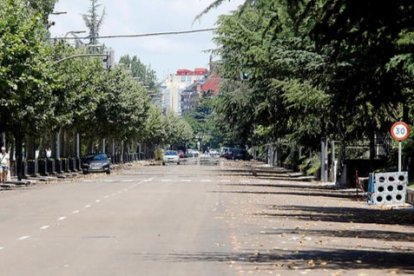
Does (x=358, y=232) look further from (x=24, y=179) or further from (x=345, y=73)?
(x=24, y=179)

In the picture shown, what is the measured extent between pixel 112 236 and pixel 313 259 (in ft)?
18.4

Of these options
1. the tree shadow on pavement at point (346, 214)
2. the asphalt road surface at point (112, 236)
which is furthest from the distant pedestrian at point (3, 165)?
the tree shadow on pavement at point (346, 214)

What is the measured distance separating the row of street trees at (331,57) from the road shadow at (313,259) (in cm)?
359

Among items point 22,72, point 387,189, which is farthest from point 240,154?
point 387,189

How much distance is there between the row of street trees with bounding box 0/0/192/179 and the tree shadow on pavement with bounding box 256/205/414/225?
1448 centimetres

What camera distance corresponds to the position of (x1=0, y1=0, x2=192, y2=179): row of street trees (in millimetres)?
43281

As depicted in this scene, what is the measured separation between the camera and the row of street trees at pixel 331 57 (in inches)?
606

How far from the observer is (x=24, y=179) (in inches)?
2325

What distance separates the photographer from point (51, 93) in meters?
55.1

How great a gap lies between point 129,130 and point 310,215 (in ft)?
219

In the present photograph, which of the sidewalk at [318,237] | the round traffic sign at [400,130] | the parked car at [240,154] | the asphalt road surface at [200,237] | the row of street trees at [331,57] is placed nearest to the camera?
the row of street trees at [331,57]

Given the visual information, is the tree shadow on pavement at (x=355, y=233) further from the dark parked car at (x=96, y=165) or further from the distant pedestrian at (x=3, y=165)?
the dark parked car at (x=96, y=165)

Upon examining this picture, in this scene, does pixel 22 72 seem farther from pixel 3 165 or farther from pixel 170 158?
pixel 170 158

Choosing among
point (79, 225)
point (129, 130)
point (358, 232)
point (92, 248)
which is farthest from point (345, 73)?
point (129, 130)
